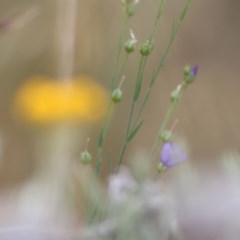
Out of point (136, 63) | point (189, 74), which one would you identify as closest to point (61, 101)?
point (136, 63)

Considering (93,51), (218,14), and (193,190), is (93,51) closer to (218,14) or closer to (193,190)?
(218,14)

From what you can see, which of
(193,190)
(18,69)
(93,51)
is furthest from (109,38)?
(193,190)

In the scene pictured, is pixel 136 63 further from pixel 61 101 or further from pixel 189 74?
pixel 189 74

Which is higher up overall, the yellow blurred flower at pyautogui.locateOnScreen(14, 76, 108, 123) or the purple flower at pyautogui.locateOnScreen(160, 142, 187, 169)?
the purple flower at pyautogui.locateOnScreen(160, 142, 187, 169)

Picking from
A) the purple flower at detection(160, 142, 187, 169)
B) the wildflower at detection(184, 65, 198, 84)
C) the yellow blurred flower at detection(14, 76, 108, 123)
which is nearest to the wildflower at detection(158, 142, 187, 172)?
the purple flower at detection(160, 142, 187, 169)

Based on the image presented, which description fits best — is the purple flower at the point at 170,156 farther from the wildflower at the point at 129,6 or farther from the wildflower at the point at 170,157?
the wildflower at the point at 129,6

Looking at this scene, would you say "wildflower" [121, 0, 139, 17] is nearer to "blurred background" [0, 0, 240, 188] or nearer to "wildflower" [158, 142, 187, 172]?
"wildflower" [158, 142, 187, 172]
